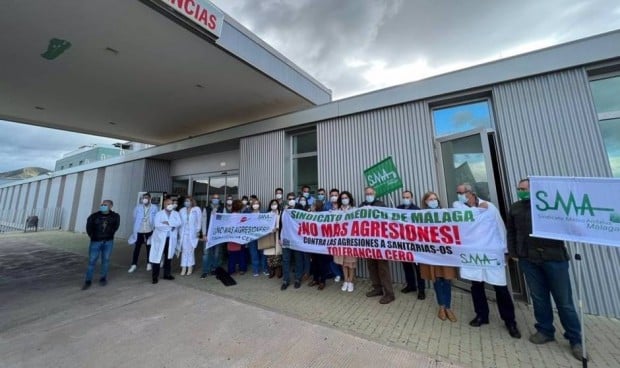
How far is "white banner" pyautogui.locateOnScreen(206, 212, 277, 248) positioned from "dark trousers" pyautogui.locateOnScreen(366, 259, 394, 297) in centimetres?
210

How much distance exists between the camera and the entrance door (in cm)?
400

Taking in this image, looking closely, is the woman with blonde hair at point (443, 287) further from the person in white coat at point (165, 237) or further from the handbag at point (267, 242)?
the person in white coat at point (165, 237)

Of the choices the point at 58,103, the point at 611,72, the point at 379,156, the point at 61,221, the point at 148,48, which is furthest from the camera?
the point at 61,221

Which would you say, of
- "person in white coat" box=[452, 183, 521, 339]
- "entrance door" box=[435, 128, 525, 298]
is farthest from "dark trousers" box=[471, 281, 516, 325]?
"entrance door" box=[435, 128, 525, 298]

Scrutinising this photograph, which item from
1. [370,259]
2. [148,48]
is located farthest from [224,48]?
[370,259]

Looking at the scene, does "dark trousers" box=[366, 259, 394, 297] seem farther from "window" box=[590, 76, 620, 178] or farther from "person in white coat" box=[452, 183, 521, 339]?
"window" box=[590, 76, 620, 178]

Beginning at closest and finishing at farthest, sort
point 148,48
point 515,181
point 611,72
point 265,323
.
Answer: point 265,323 < point 611,72 < point 515,181 < point 148,48

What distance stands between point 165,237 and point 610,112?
802 centimetres

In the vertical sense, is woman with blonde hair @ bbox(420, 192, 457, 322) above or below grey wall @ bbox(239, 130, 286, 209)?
below

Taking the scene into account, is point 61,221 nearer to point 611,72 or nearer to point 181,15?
point 181,15

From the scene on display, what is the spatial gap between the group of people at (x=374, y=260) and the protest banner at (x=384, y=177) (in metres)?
0.42

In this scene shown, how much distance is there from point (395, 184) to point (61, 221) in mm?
20969

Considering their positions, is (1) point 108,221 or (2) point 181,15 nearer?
(2) point 181,15

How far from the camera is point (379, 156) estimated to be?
5.12 m
